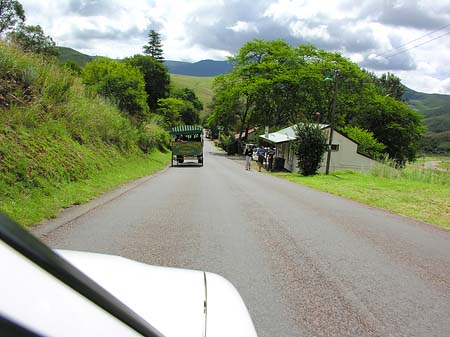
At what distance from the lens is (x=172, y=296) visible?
1.72 m

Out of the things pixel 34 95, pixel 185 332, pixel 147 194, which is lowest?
pixel 147 194

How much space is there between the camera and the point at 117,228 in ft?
25.3

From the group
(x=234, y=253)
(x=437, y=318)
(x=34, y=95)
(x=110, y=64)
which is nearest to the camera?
(x=437, y=318)

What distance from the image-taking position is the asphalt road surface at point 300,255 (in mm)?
4059

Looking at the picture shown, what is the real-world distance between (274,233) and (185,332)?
22.0ft

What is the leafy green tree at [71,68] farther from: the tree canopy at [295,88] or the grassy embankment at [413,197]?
the tree canopy at [295,88]

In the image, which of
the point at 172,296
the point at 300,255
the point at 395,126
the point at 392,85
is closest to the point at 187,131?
the point at 300,255

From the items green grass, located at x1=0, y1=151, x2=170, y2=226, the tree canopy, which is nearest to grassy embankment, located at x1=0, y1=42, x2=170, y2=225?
green grass, located at x1=0, y1=151, x2=170, y2=226

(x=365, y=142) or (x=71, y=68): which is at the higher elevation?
(x=71, y=68)

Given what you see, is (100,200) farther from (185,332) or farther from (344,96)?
(344,96)

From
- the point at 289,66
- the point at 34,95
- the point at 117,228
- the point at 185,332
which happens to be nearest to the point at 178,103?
the point at 289,66

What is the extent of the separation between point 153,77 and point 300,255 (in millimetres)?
86952

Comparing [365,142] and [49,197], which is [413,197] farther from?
[365,142]

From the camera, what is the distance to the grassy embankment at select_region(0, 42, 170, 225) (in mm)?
9191
